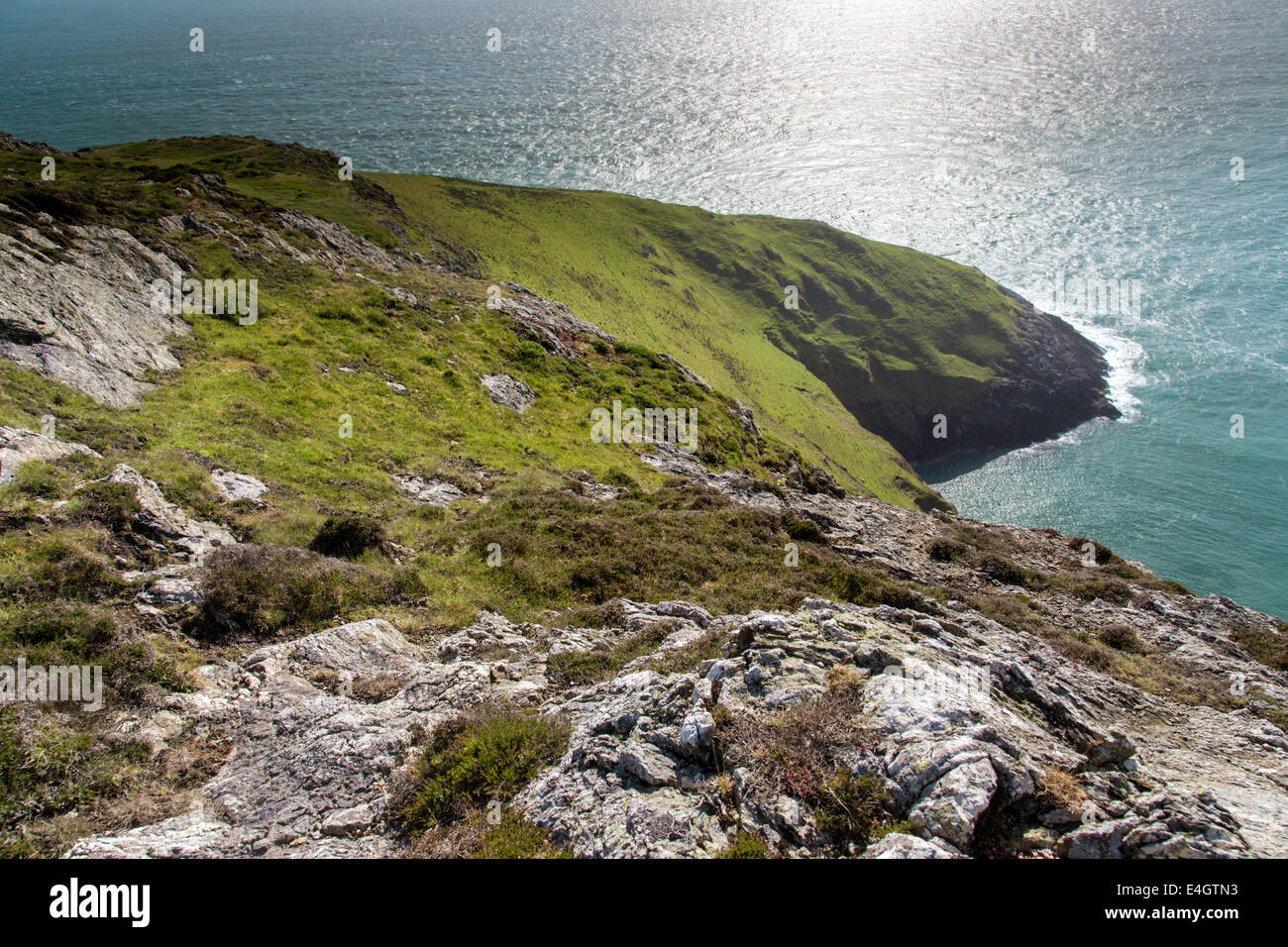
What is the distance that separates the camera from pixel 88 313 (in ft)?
91.3

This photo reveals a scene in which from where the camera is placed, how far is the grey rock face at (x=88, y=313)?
24406 mm

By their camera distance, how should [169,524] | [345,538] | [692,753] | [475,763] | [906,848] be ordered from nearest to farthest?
1. [906,848]
2. [692,753]
3. [475,763]
4. [169,524]
5. [345,538]

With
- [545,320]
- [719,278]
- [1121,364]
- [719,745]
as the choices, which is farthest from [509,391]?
[1121,364]

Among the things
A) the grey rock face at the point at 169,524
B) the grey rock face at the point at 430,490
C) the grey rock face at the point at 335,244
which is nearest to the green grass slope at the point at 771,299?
the grey rock face at the point at 335,244

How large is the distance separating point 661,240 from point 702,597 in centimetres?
9287

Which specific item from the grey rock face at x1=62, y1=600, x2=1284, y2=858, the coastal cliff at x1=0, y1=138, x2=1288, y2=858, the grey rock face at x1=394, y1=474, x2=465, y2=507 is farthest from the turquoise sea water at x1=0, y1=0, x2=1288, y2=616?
the grey rock face at x1=394, y1=474, x2=465, y2=507

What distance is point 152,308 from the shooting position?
32.1 m

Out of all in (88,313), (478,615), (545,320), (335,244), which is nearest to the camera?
(478,615)

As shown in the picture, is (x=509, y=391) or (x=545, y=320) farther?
(x=545, y=320)

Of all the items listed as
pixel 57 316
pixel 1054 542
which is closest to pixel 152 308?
pixel 57 316

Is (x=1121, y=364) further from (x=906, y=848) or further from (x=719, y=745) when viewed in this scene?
(x=906, y=848)

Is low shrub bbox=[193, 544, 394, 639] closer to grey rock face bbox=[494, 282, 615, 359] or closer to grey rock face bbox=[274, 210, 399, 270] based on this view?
grey rock face bbox=[494, 282, 615, 359]

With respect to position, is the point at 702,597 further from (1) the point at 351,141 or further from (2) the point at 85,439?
(1) the point at 351,141

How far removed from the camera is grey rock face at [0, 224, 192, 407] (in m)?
24.4
